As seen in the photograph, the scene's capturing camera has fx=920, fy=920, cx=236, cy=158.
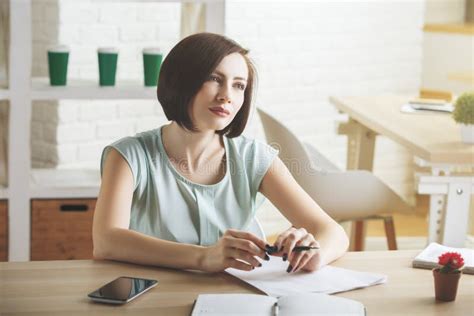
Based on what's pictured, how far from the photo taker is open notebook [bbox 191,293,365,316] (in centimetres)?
143

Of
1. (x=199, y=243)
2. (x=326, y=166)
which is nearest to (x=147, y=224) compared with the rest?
(x=199, y=243)

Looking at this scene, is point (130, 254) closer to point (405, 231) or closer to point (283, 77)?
point (283, 77)

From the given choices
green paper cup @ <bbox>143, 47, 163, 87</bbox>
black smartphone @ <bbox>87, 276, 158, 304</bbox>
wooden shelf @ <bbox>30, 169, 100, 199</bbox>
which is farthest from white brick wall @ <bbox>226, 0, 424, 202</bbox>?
A: black smartphone @ <bbox>87, 276, 158, 304</bbox>

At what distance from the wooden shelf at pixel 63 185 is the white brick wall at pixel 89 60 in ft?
1.49

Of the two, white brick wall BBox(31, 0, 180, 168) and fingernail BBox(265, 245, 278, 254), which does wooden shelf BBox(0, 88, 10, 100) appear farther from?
fingernail BBox(265, 245, 278, 254)

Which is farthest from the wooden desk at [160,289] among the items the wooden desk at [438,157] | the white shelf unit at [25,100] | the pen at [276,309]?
the white shelf unit at [25,100]

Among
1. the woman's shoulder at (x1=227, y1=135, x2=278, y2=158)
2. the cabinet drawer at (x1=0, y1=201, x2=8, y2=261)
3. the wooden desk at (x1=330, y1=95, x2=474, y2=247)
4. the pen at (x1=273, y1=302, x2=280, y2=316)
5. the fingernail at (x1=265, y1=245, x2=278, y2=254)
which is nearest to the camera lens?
the pen at (x1=273, y1=302, x2=280, y2=316)

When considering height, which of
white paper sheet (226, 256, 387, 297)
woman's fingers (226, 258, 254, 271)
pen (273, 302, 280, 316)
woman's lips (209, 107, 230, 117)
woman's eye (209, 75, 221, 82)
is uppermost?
woman's eye (209, 75, 221, 82)

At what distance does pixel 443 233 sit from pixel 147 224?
1.16 m

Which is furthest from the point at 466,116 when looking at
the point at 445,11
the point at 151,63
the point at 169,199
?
the point at 445,11

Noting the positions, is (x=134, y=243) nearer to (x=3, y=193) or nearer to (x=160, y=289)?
(x=160, y=289)

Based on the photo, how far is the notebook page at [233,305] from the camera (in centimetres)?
143

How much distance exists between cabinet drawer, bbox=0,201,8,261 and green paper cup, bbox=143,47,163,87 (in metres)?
0.61

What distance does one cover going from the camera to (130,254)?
1721mm
